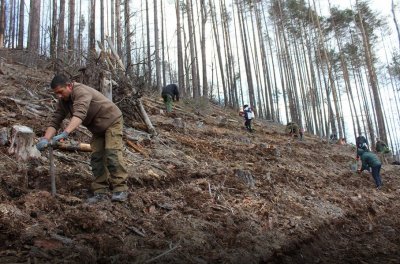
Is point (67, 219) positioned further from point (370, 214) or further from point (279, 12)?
point (279, 12)

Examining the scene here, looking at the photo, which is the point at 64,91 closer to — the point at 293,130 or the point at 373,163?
the point at 373,163

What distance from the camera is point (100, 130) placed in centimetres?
411

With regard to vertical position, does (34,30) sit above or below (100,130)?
above

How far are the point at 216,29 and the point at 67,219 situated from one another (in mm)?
22186

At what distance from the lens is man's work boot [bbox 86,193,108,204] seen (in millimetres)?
3772

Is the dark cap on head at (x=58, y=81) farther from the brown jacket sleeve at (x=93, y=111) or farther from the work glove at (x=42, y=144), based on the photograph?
the work glove at (x=42, y=144)

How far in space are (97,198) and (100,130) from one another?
30.5 inches

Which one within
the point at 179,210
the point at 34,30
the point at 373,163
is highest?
the point at 34,30

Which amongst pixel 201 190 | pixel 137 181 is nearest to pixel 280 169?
pixel 201 190

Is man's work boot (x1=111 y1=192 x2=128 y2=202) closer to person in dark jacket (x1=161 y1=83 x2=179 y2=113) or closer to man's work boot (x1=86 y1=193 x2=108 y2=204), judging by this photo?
man's work boot (x1=86 y1=193 x2=108 y2=204)

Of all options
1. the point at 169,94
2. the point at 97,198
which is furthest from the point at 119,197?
the point at 169,94

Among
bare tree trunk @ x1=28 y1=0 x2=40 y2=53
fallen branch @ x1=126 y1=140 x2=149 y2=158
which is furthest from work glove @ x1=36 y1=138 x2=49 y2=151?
bare tree trunk @ x1=28 y1=0 x2=40 y2=53

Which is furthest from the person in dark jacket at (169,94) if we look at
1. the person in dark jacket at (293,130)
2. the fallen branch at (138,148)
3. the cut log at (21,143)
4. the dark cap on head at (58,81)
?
the dark cap on head at (58,81)

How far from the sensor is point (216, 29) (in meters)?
24.0
